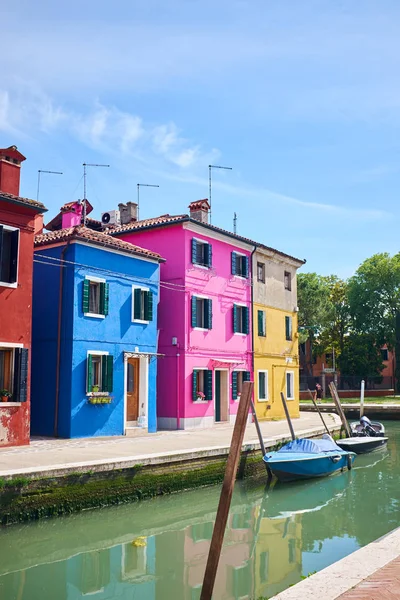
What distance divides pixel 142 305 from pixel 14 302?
20.7ft

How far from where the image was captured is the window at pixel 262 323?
89.5 ft

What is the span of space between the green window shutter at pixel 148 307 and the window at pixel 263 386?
7994mm

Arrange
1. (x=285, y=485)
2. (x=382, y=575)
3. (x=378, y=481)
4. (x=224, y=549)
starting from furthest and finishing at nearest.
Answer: (x=378, y=481) → (x=285, y=485) → (x=224, y=549) → (x=382, y=575)

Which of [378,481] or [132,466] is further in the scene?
[378,481]

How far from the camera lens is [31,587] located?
8.52m

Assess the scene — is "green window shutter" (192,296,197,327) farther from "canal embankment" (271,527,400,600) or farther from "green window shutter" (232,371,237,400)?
"canal embankment" (271,527,400,600)

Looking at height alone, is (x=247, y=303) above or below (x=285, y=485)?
above

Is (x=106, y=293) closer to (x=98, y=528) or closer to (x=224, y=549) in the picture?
(x=98, y=528)

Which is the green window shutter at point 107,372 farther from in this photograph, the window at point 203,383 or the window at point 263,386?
the window at point 263,386

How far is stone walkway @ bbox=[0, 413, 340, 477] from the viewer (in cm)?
1185

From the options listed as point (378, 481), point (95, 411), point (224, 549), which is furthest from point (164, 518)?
point (378, 481)

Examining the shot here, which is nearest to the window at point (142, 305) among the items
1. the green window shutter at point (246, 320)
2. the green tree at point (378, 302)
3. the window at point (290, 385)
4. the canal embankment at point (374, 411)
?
the green window shutter at point (246, 320)

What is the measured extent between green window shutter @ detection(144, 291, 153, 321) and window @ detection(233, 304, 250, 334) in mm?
5672

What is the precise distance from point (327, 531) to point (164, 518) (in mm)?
3402
